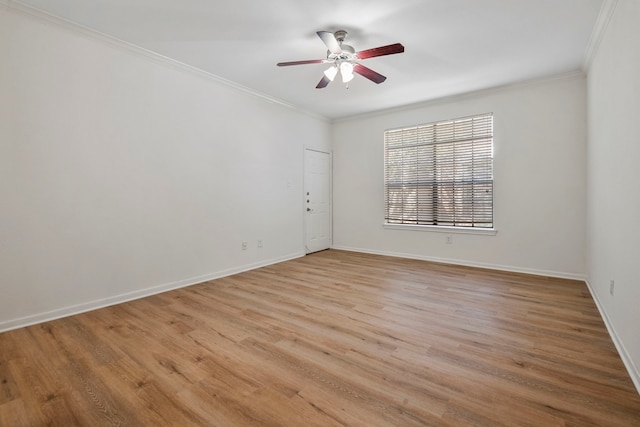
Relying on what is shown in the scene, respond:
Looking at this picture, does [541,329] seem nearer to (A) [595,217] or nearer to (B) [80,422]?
(A) [595,217]

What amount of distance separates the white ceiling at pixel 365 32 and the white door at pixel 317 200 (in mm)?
1855

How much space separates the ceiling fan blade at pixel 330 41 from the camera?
8.56 feet

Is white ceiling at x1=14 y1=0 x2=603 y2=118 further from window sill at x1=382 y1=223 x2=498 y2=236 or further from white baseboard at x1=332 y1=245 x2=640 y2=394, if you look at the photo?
white baseboard at x1=332 y1=245 x2=640 y2=394

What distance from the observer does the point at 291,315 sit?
9.27 feet

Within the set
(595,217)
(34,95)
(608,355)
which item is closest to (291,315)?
(608,355)

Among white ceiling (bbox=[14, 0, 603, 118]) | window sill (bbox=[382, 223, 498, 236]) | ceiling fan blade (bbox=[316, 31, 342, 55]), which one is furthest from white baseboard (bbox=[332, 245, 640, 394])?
ceiling fan blade (bbox=[316, 31, 342, 55])

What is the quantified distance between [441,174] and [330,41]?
315 cm

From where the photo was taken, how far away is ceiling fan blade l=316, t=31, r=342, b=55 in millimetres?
2609

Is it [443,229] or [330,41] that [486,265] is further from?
[330,41]

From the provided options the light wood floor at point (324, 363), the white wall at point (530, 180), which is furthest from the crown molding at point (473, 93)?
the light wood floor at point (324, 363)

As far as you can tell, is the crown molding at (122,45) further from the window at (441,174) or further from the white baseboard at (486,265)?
the white baseboard at (486,265)

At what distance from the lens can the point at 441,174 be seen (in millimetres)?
5012

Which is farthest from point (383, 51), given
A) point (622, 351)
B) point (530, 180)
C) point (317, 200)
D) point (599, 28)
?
point (317, 200)

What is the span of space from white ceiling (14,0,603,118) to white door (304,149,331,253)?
6.09ft
